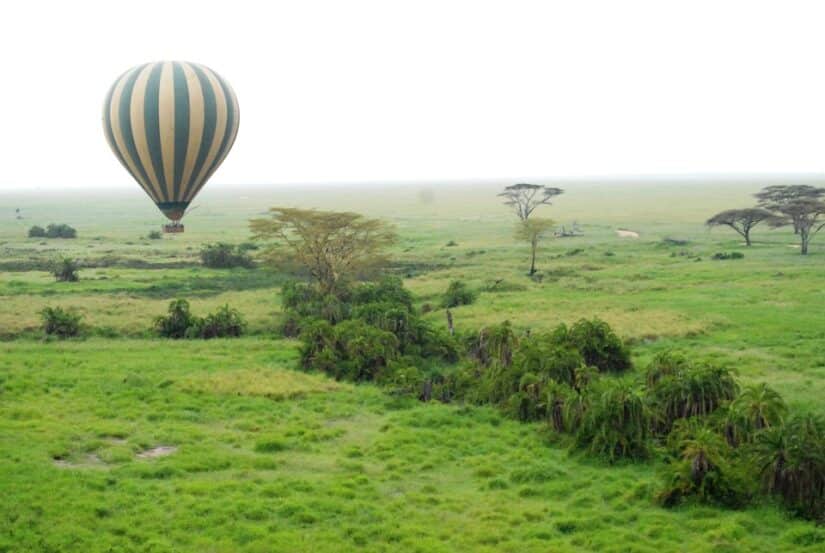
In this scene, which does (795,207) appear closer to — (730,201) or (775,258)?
(775,258)

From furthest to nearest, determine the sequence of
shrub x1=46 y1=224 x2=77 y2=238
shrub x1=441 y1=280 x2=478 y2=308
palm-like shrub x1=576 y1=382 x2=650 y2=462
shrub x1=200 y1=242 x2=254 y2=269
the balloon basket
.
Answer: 1. shrub x1=46 y1=224 x2=77 y2=238
2. shrub x1=200 y1=242 x2=254 y2=269
3. shrub x1=441 y1=280 x2=478 y2=308
4. the balloon basket
5. palm-like shrub x1=576 y1=382 x2=650 y2=462

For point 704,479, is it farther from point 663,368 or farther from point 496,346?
point 496,346

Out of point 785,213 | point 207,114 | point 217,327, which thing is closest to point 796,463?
point 207,114

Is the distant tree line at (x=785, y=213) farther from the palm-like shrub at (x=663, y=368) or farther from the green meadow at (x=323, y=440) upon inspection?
the palm-like shrub at (x=663, y=368)

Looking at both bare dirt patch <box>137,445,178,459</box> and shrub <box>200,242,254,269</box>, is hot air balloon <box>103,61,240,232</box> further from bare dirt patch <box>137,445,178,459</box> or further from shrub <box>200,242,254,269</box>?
shrub <box>200,242,254,269</box>

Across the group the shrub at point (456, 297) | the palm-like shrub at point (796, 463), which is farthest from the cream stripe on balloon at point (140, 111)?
the palm-like shrub at point (796, 463)

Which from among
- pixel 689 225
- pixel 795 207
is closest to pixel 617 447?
pixel 795 207

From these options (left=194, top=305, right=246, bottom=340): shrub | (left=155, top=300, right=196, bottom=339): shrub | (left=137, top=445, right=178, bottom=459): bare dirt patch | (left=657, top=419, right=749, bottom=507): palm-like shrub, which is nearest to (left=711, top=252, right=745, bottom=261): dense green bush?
(left=194, top=305, right=246, bottom=340): shrub
